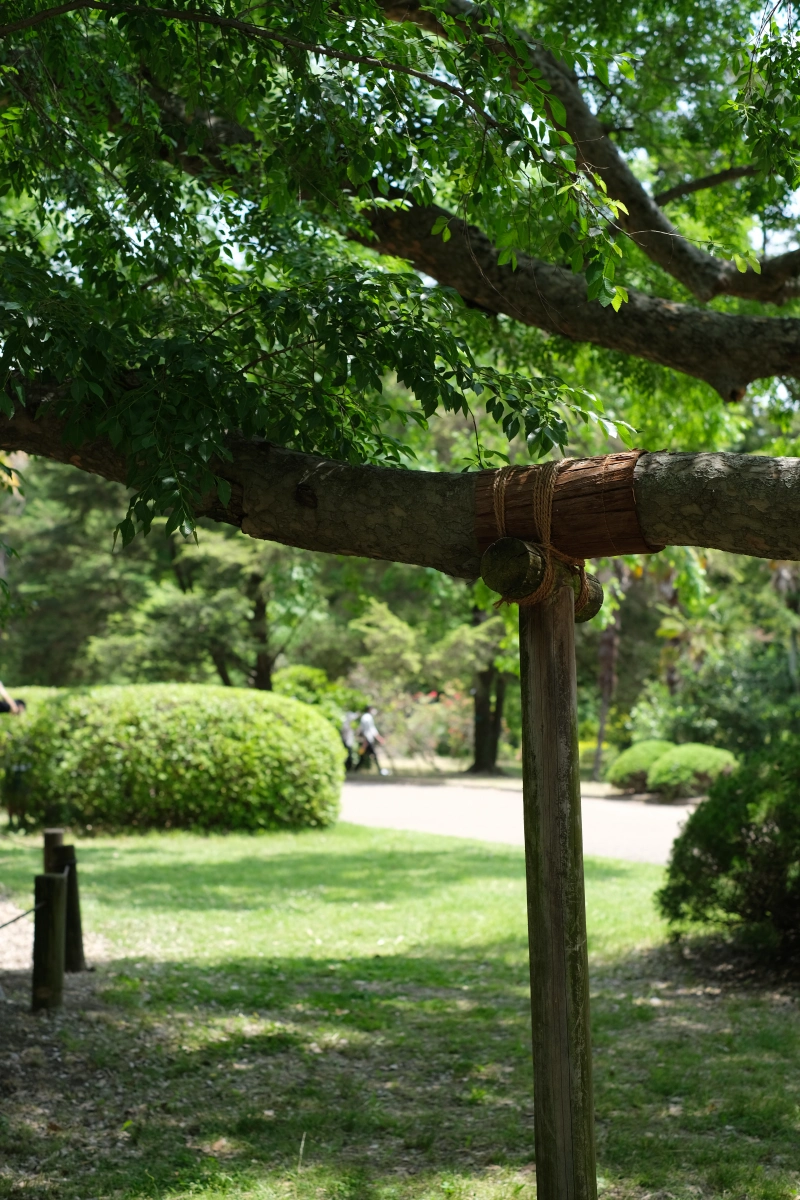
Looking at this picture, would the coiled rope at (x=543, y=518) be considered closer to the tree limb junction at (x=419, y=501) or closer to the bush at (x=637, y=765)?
the tree limb junction at (x=419, y=501)

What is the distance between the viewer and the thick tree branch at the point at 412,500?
9.55ft

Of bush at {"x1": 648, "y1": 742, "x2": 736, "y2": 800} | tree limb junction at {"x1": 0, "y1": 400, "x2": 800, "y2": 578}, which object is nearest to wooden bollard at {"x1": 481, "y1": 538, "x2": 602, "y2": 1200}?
tree limb junction at {"x1": 0, "y1": 400, "x2": 800, "y2": 578}

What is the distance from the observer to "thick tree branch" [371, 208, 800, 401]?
5570mm

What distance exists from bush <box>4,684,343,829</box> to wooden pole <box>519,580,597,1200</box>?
11227mm

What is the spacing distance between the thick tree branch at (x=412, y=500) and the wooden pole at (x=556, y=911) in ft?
1.16

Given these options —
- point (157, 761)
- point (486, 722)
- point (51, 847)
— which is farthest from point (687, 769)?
point (51, 847)

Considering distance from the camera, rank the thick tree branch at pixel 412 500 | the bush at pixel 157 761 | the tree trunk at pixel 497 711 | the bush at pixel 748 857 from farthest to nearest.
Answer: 1. the tree trunk at pixel 497 711
2. the bush at pixel 157 761
3. the bush at pixel 748 857
4. the thick tree branch at pixel 412 500

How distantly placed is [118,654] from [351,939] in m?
14.1

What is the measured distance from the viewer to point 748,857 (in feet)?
23.6

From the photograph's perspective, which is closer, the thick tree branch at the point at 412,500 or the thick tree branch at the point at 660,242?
the thick tree branch at the point at 412,500

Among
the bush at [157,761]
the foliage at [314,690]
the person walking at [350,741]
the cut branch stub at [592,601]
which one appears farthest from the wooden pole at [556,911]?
the person walking at [350,741]

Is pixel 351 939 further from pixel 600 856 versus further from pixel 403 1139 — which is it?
pixel 600 856

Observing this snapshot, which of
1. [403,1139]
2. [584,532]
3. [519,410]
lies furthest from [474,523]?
[403,1139]

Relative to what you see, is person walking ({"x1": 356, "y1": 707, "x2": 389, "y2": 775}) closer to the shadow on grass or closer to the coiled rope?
the shadow on grass
